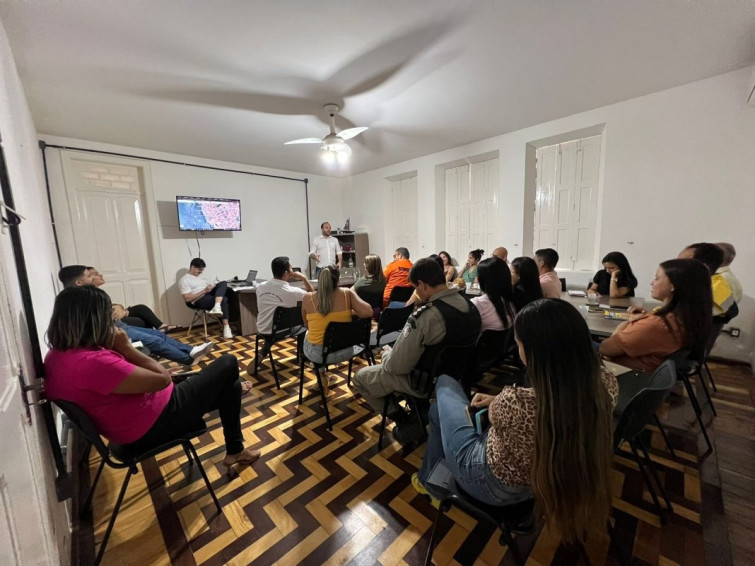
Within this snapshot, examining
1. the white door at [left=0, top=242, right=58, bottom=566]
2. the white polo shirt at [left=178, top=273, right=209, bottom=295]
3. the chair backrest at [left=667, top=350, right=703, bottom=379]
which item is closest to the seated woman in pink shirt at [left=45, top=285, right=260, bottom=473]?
the white door at [left=0, top=242, right=58, bottom=566]

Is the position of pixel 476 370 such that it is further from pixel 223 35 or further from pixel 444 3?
pixel 223 35

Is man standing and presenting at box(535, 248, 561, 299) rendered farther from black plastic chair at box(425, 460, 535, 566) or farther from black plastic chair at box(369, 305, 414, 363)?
black plastic chair at box(425, 460, 535, 566)

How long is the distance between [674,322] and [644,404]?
79cm

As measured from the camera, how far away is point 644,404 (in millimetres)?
A: 1156

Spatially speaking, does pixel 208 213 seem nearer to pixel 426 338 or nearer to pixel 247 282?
pixel 247 282

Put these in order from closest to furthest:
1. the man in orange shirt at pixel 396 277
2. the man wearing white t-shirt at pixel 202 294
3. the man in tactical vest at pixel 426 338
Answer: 1. the man in tactical vest at pixel 426 338
2. the man in orange shirt at pixel 396 277
3. the man wearing white t-shirt at pixel 202 294

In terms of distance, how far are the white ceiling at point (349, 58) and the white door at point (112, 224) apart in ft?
1.95

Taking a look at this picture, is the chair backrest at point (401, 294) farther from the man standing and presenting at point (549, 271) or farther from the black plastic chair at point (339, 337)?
the man standing and presenting at point (549, 271)

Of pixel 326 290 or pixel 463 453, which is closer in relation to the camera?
pixel 463 453

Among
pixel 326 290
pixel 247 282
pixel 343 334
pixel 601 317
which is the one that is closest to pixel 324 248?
pixel 247 282

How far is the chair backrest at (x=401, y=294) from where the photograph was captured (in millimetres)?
3543

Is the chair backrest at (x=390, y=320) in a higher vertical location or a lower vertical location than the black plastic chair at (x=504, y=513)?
higher

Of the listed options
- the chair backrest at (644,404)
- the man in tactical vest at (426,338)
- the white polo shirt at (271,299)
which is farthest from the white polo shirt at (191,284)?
the chair backrest at (644,404)

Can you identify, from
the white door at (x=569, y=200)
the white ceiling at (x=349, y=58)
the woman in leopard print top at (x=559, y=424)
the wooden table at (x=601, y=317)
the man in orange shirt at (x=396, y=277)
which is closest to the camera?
the woman in leopard print top at (x=559, y=424)
